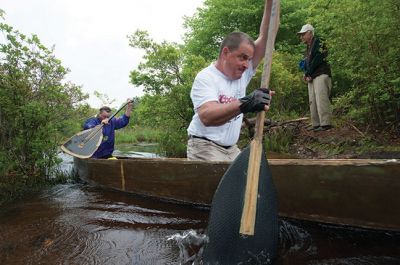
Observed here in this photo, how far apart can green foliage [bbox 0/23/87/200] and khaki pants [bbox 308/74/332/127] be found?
477 centimetres

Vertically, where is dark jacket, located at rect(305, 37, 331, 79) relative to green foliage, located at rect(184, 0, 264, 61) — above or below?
below

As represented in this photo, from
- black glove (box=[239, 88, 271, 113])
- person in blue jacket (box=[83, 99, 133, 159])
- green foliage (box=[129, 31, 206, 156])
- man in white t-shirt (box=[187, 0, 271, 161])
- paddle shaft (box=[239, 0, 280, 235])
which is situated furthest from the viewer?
green foliage (box=[129, 31, 206, 156])

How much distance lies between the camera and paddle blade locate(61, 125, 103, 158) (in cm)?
663

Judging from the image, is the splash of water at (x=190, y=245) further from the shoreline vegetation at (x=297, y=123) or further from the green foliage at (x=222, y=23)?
the green foliage at (x=222, y=23)

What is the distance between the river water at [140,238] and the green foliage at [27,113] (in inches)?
50.8

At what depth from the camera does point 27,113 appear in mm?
5895

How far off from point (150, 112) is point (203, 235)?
627 cm

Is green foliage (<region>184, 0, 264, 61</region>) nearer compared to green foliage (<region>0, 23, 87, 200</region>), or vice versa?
green foliage (<region>0, 23, 87, 200</region>)

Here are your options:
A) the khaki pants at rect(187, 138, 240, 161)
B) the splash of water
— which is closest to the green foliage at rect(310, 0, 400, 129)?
the khaki pants at rect(187, 138, 240, 161)

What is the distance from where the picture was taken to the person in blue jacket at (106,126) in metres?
7.15

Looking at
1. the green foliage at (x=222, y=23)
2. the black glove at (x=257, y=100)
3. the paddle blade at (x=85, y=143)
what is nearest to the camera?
the black glove at (x=257, y=100)

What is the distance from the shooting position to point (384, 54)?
219 inches

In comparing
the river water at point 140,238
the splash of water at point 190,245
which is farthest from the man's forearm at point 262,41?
the splash of water at point 190,245

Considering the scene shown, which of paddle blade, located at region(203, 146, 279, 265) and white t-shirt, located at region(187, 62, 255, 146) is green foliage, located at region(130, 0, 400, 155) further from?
paddle blade, located at region(203, 146, 279, 265)
